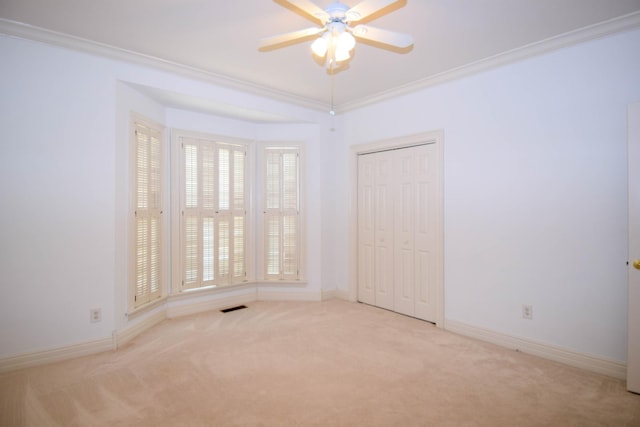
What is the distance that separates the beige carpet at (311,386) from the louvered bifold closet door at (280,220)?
53.1 inches

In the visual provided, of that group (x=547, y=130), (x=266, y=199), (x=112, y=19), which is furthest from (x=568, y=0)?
(x=266, y=199)

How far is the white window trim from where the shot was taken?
466cm

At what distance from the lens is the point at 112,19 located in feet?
8.41

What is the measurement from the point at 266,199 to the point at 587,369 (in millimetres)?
3779

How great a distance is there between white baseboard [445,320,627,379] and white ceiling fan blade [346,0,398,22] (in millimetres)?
2947

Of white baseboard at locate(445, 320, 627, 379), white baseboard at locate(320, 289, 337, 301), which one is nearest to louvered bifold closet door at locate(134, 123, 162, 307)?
white baseboard at locate(320, 289, 337, 301)

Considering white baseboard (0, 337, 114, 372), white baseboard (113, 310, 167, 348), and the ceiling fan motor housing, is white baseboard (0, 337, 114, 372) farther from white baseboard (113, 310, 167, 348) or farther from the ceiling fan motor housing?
the ceiling fan motor housing

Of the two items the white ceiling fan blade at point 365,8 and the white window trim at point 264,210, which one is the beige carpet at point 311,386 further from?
the white ceiling fan blade at point 365,8

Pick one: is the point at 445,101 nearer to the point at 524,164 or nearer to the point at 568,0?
the point at 524,164

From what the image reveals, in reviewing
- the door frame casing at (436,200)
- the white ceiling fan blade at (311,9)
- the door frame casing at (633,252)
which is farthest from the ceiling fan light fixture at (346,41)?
the door frame casing at (633,252)

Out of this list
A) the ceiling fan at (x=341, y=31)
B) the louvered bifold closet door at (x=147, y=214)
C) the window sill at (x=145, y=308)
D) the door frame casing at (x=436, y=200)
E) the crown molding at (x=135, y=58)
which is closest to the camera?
the ceiling fan at (x=341, y=31)

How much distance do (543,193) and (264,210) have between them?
3.23m

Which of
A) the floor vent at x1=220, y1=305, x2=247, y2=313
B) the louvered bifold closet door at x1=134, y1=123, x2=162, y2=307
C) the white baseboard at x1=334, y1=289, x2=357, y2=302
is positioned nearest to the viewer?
the louvered bifold closet door at x1=134, y1=123, x2=162, y2=307

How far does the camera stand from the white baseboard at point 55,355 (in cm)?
262
